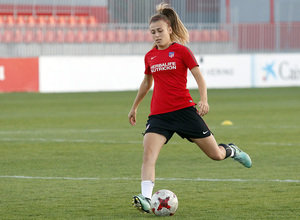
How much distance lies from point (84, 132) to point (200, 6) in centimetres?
1930

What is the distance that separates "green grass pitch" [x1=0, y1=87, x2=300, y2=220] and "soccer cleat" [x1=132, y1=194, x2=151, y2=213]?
0.07 metres

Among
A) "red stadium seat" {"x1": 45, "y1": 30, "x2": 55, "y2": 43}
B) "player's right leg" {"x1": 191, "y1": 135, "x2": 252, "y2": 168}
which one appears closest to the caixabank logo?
"red stadium seat" {"x1": 45, "y1": 30, "x2": 55, "y2": 43}

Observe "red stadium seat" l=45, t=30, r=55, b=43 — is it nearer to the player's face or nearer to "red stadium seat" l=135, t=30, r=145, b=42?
"red stadium seat" l=135, t=30, r=145, b=42

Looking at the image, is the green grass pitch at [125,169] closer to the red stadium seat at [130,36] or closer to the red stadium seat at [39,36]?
the red stadium seat at [39,36]

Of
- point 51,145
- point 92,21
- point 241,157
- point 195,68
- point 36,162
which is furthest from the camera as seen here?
point 92,21

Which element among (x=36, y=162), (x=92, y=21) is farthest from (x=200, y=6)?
(x=36, y=162)

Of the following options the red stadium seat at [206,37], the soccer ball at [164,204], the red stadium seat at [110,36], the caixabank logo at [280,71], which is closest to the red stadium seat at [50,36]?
the red stadium seat at [110,36]

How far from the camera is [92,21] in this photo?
3328 cm

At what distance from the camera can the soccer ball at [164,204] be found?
576 cm

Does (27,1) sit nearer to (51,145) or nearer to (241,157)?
(51,145)

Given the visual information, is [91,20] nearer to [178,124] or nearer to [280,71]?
[280,71]

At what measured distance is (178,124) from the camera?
6.18 metres

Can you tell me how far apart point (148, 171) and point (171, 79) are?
865 millimetres

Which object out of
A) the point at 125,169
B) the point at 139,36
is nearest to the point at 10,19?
the point at 139,36
